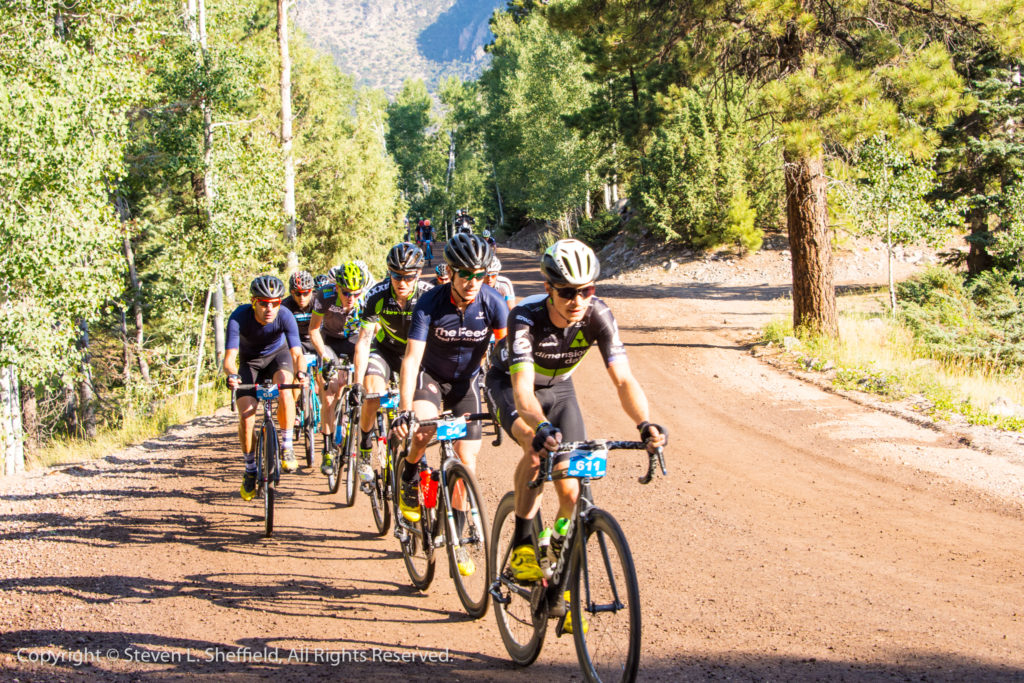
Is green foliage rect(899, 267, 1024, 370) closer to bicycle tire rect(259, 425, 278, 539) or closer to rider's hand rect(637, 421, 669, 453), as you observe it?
bicycle tire rect(259, 425, 278, 539)

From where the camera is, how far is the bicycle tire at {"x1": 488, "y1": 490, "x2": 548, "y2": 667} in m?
4.47

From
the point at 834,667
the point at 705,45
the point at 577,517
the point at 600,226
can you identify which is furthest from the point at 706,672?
the point at 600,226

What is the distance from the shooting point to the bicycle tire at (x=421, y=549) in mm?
5766

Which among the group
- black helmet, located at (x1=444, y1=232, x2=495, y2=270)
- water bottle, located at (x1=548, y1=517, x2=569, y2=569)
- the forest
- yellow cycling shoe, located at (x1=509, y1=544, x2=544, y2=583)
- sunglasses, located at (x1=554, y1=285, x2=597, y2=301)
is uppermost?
the forest

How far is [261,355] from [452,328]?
129 inches

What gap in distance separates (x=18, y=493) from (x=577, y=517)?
893 centimetres

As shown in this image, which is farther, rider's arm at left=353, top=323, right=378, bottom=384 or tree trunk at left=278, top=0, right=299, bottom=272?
tree trunk at left=278, top=0, right=299, bottom=272

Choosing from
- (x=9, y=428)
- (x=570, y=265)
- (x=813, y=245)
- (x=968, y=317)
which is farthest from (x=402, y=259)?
(x=968, y=317)

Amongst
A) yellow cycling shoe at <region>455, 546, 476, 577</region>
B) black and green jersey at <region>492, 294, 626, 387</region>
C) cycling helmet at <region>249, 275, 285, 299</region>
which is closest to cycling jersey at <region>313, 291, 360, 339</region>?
cycling helmet at <region>249, 275, 285, 299</region>

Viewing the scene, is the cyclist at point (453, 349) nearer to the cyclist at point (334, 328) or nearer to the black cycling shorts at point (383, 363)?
the black cycling shorts at point (383, 363)

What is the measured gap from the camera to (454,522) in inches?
216

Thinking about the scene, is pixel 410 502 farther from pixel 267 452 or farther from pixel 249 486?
pixel 249 486

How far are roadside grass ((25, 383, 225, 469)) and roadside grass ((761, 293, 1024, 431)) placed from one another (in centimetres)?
1217

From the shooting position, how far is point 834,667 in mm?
4406
